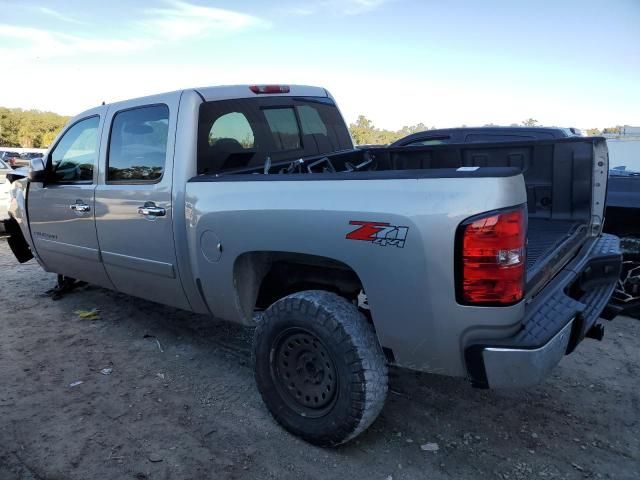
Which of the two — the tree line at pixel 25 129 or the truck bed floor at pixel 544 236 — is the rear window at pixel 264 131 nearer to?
the truck bed floor at pixel 544 236

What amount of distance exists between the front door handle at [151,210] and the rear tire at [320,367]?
41.4 inches

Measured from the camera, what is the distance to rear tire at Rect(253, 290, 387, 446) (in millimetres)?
2363

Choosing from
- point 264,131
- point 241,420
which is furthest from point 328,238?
point 264,131

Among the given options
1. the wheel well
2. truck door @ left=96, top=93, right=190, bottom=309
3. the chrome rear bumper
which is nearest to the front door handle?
truck door @ left=96, top=93, right=190, bottom=309

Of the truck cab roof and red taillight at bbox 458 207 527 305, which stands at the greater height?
the truck cab roof

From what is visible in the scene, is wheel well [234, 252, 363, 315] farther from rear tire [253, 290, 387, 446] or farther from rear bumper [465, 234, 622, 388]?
rear bumper [465, 234, 622, 388]

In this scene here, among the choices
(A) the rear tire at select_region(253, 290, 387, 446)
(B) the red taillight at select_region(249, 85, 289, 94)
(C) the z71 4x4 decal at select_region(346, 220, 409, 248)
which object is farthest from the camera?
(B) the red taillight at select_region(249, 85, 289, 94)

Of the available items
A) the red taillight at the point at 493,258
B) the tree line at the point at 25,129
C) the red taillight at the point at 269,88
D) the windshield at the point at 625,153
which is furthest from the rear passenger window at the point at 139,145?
the tree line at the point at 25,129

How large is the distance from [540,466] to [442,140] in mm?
5454

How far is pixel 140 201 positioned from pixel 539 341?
8.48 feet

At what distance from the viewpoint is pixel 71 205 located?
4.04 metres

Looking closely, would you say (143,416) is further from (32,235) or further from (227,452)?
(32,235)

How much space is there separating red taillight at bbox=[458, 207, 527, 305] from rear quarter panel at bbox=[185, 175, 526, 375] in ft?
0.14

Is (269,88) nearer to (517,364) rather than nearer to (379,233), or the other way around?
(379,233)
